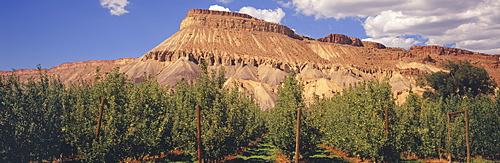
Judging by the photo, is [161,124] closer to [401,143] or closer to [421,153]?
[401,143]

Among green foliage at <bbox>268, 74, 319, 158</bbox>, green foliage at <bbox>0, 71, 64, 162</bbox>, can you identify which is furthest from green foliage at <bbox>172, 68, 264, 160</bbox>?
green foliage at <bbox>0, 71, 64, 162</bbox>

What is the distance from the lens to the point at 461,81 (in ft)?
223

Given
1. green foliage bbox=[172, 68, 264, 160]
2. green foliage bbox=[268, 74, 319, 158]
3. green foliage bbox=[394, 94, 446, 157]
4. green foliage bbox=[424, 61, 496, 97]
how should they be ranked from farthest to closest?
green foliage bbox=[424, 61, 496, 97] → green foliage bbox=[394, 94, 446, 157] → green foliage bbox=[268, 74, 319, 158] → green foliage bbox=[172, 68, 264, 160]

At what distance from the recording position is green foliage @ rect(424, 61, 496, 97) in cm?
6806

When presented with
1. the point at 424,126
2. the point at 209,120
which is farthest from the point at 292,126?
the point at 424,126

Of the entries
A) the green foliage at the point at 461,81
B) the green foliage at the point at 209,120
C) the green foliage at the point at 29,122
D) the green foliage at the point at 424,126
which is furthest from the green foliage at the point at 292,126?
the green foliage at the point at 461,81

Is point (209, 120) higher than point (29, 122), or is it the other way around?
point (29, 122)

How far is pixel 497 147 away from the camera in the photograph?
104ft

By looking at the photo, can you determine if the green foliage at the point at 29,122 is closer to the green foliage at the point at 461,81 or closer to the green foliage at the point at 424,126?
the green foliage at the point at 424,126

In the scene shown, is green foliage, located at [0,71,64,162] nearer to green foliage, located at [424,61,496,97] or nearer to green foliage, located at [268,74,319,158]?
green foliage, located at [268,74,319,158]

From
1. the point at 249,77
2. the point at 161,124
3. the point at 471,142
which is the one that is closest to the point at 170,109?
the point at 161,124

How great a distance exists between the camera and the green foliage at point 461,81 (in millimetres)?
68062

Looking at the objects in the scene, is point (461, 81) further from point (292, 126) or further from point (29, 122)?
point (29, 122)

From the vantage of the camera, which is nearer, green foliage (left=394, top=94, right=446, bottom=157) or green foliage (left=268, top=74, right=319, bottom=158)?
green foliage (left=268, top=74, right=319, bottom=158)
